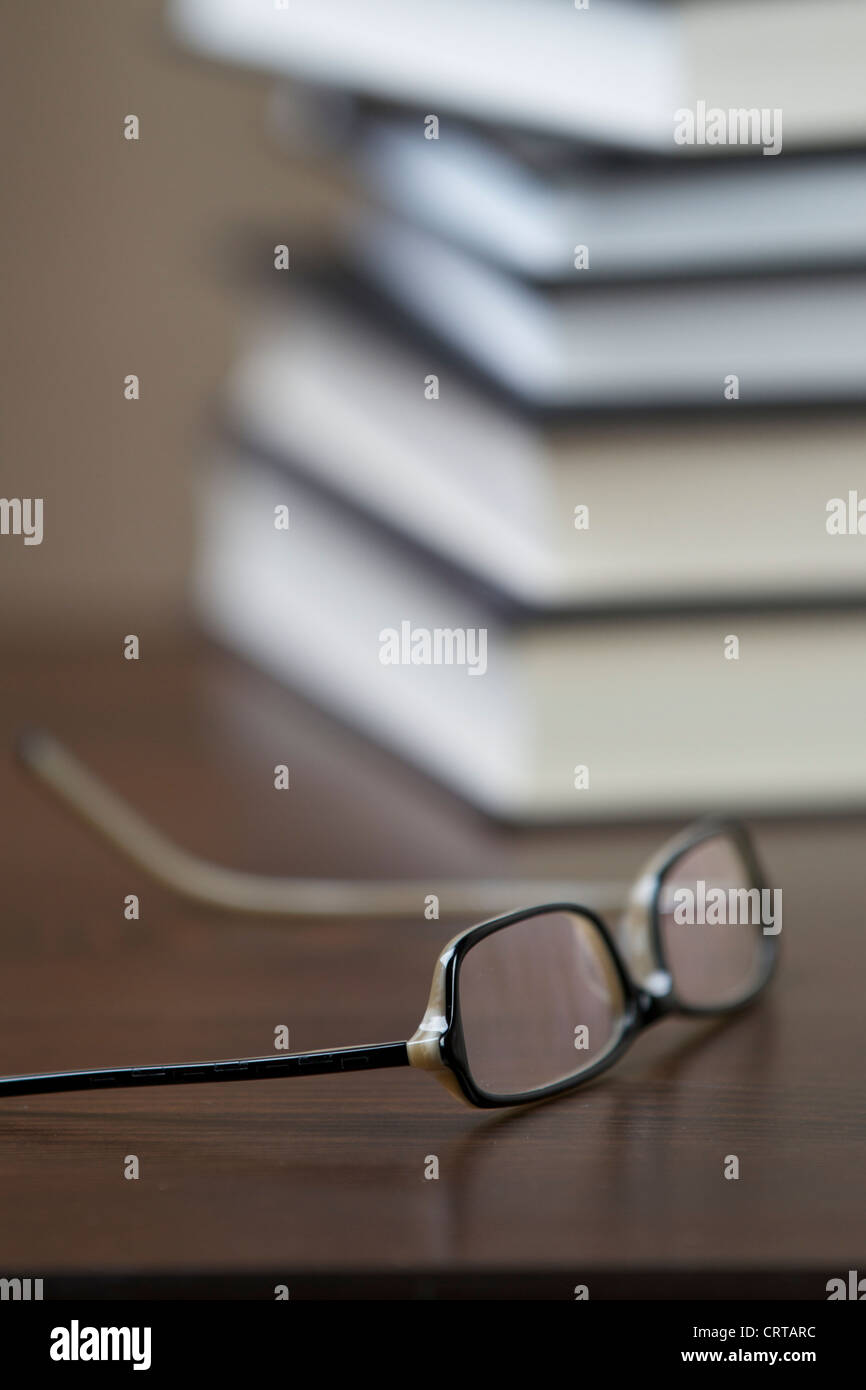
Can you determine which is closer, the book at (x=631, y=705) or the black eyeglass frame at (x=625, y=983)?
the black eyeglass frame at (x=625, y=983)

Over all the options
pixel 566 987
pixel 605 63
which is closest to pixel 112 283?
pixel 605 63

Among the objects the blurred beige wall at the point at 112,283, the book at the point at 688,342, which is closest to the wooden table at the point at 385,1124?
the book at the point at 688,342

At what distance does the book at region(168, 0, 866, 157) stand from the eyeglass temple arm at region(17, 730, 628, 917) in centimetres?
25

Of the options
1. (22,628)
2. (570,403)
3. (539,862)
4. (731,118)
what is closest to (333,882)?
(539,862)

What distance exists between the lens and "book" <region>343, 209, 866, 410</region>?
44 centimetres

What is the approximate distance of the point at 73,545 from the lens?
113 centimetres

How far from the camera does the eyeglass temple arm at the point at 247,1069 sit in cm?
26

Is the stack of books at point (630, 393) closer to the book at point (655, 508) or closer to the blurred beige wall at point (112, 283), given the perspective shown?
the book at point (655, 508)

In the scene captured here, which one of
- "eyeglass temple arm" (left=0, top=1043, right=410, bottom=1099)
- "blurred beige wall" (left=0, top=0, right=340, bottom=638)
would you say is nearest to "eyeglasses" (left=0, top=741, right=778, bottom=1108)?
"eyeglass temple arm" (left=0, top=1043, right=410, bottom=1099)

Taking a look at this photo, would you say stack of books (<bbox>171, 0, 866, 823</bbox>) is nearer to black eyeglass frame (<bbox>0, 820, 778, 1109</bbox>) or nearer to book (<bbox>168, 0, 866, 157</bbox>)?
book (<bbox>168, 0, 866, 157</bbox>)

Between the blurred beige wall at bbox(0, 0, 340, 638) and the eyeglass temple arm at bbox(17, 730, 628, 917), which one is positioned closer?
the eyeglass temple arm at bbox(17, 730, 628, 917)

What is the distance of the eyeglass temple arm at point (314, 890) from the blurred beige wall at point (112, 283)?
0.60 meters
